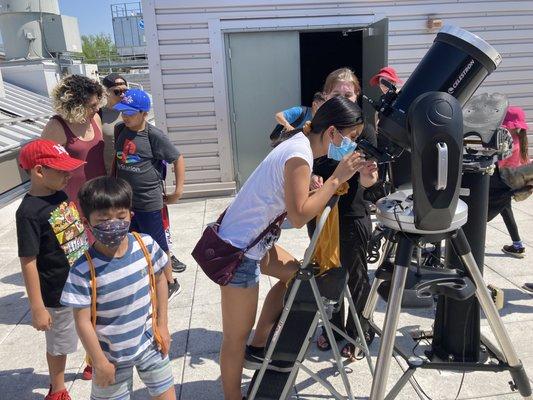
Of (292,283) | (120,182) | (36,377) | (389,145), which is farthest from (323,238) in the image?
(36,377)

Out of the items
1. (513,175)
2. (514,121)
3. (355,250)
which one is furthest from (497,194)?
(355,250)

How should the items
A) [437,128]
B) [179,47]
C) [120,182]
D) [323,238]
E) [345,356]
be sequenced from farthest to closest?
[179,47] < [345,356] < [323,238] < [120,182] < [437,128]

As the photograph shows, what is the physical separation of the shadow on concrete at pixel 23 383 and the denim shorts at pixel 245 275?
1.44m

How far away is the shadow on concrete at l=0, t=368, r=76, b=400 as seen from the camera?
2.52 metres

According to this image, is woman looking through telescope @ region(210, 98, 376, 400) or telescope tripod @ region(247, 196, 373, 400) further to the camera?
telescope tripod @ region(247, 196, 373, 400)

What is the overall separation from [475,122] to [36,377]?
2.85m

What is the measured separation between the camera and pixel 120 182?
6.15 ft

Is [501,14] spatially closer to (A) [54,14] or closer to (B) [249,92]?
(B) [249,92]

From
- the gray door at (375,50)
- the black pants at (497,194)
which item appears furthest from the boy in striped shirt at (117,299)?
the gray door at (375,50)

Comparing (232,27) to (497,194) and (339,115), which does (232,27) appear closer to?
(497,194)

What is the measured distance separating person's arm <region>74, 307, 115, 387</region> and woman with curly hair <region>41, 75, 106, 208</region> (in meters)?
Answer: 1.45

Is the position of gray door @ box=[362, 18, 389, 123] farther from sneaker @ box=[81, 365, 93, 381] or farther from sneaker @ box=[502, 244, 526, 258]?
sneaker @ box=[81, 365, 93, 381]

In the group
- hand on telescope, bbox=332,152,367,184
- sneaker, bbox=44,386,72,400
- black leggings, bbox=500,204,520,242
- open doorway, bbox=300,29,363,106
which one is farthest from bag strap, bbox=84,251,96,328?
open doorway, bbox=300,29,363,106

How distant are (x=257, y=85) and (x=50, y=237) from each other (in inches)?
183
